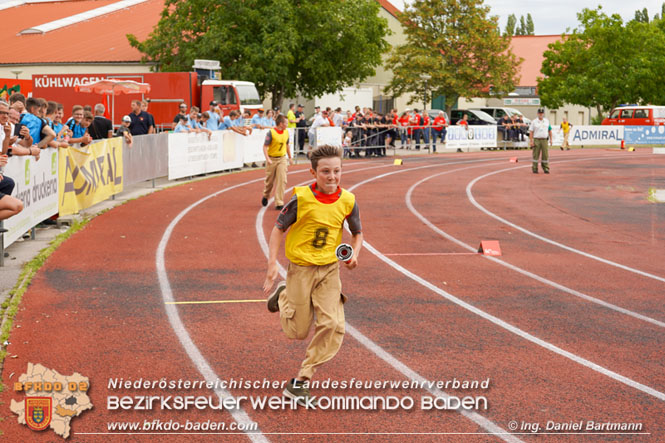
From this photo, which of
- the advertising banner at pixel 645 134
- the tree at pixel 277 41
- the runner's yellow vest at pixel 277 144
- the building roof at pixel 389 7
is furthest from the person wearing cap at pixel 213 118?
the building roof at pixel 389 7

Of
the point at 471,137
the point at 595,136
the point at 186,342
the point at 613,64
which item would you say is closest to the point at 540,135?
the point at 471,137

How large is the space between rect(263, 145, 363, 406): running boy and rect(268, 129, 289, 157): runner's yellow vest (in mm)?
10443

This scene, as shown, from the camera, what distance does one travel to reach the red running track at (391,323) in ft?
19.5

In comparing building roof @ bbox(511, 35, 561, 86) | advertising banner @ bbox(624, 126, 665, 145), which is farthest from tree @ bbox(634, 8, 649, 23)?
advertising banner @ bbox(624, 126, 665, 145)

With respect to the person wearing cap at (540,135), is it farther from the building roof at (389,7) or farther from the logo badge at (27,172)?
the building roof at (389,7)

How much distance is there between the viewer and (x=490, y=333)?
8.14 meters

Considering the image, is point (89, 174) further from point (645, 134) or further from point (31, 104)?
point (645, 134)

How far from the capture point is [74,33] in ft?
179

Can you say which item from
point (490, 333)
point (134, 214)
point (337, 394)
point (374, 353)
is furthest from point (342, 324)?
point (134, 214)

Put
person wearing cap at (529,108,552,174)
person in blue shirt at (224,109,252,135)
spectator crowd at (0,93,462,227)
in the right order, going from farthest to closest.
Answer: person in blue shirt at (224,109,252,135)
person wearing cap at (529,108,552,174)
spectator crowd at (0,93,462,227)

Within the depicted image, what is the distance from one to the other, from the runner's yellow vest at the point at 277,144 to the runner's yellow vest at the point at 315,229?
10.5 m

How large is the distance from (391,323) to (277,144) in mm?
8652

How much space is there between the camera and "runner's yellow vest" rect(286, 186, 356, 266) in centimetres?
602

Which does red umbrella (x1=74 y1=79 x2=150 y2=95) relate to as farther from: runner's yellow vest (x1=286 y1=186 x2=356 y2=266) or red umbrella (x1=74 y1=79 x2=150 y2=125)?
runner's yellow vest (x1=286 y1=186 x2=356 y2=266)
